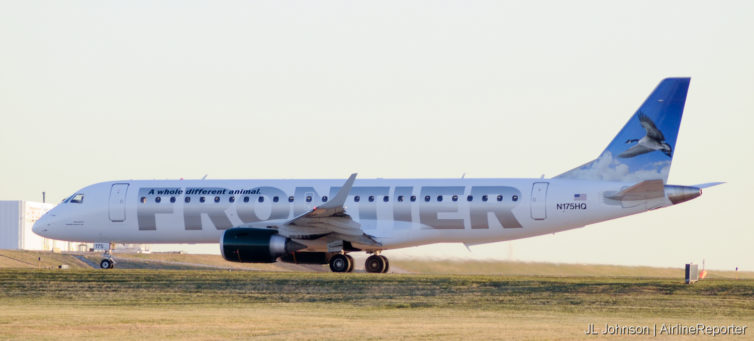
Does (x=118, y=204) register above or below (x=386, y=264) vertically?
above

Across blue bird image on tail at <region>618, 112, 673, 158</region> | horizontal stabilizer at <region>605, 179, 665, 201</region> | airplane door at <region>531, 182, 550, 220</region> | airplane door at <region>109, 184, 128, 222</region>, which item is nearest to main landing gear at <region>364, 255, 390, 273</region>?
airplane door at <region>531, 182, 550, 220</region>

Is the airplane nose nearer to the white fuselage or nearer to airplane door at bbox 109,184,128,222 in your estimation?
the white fuselage

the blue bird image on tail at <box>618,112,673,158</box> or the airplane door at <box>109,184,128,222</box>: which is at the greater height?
→ the blue bird image on tail at <box>618,112,673,158</box>

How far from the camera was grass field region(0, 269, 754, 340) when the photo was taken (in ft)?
60.2

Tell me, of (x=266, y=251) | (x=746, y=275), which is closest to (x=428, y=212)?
(x=266, y=251)

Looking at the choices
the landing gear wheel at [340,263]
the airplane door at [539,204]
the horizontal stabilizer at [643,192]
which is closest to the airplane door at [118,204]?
the landing gear wheel at [340,263]

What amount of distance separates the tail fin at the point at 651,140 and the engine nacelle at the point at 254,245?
9631 mm

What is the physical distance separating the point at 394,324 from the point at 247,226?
52.7 feet

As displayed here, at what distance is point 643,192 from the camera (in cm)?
3359

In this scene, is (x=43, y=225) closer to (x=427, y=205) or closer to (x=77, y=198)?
(x=77, y=198)

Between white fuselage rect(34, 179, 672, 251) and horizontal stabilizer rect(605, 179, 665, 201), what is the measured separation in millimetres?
169

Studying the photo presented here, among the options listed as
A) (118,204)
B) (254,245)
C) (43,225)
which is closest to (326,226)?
(254,245)

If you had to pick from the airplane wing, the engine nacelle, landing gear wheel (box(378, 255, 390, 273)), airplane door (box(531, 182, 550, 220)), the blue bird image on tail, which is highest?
the blue bird image on tail

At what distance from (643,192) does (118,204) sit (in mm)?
17455
